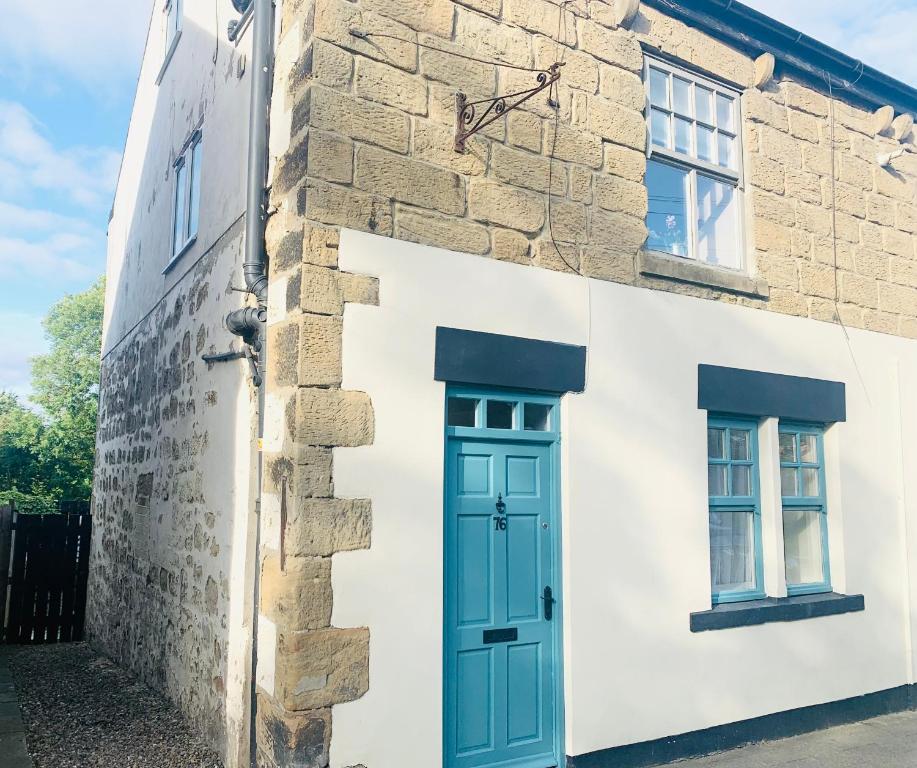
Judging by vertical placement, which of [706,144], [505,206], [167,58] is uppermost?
[167,58]

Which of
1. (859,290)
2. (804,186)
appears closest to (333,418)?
(804,186)

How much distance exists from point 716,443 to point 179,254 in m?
5.06

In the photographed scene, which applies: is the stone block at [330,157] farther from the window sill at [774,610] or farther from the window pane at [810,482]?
the window pane at [810,482]

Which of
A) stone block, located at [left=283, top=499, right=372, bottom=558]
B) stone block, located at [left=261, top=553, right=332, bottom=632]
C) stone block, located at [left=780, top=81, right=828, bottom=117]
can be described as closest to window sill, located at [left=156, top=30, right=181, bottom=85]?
stone block, located at [left=780, top=81, right=828, bottom=117]

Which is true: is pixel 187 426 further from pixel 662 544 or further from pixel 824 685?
pixel 824 685

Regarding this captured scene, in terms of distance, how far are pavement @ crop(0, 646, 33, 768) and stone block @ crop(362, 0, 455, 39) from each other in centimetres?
550

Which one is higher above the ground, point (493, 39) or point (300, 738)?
point (493, 39)

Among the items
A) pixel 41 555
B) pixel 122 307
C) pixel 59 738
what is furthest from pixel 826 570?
pixel 41 555

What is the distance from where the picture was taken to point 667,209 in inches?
261

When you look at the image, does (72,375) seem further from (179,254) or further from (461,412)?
(461,412)

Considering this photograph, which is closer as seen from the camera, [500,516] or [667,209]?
[500,516]

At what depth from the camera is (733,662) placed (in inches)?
234

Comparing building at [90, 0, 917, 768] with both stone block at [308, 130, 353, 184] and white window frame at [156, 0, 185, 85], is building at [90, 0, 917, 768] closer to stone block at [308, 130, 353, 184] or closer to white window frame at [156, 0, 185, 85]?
stone block at [308, 130, 353, 184]

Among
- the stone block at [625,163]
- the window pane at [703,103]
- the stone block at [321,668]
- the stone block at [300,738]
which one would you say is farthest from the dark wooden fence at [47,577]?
the window pane at [703,103]
